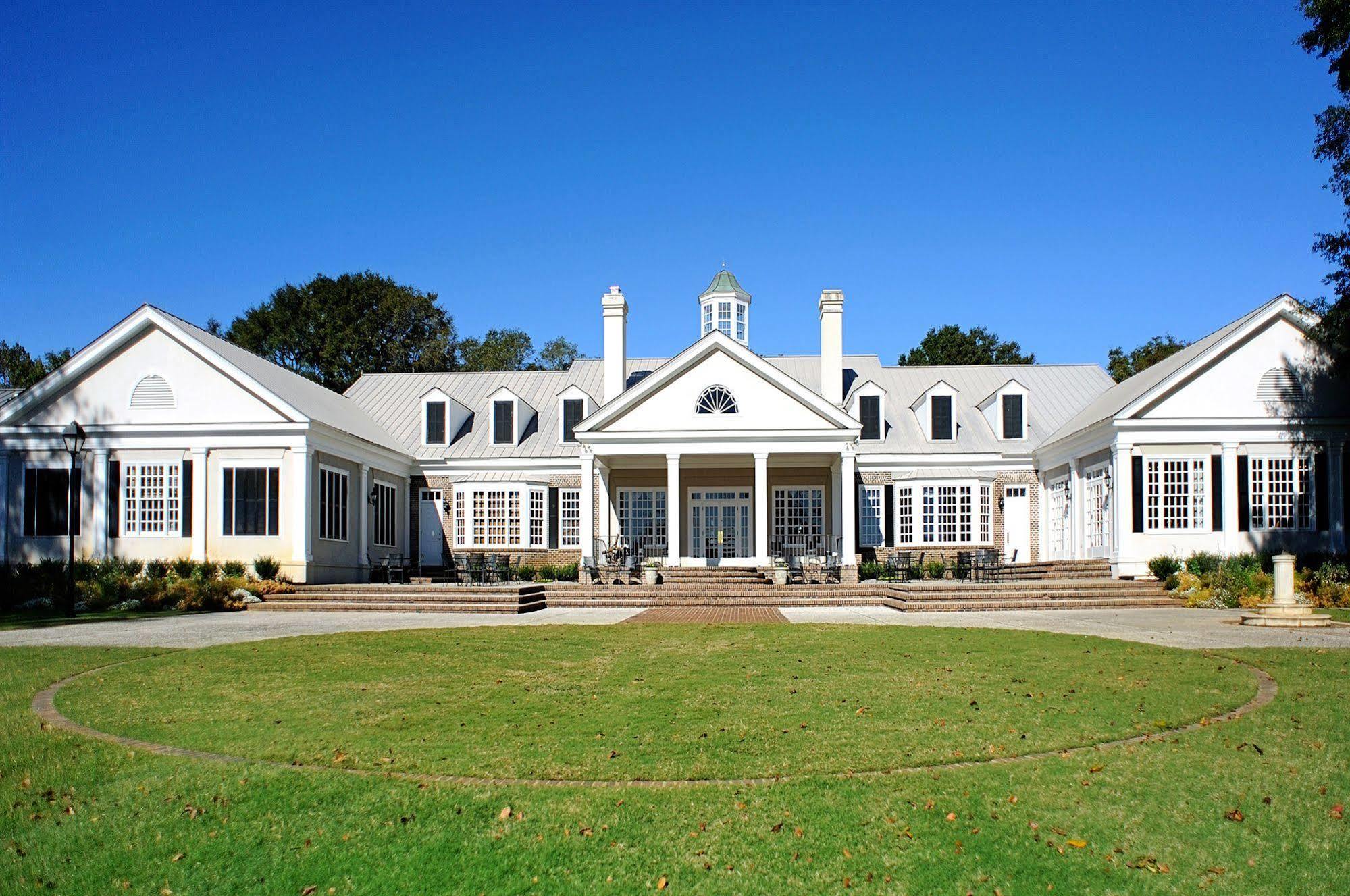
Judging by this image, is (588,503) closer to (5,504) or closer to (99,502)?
(99,502)

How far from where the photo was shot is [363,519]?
1129 inches

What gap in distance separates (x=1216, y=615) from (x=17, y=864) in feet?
65.4

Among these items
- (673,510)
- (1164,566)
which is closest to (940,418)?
(1164,566)

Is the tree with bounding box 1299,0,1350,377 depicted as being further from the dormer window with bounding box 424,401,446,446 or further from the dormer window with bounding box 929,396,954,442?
the dormer window with bounding box 424,401,446,446

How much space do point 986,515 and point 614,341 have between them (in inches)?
508

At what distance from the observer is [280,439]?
25453 millimetres

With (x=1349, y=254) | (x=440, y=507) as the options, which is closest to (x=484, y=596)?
(x=440, y=507)

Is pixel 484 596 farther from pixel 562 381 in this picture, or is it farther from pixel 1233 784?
pixel 1233 784

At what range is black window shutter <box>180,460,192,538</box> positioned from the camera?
25.6 metres

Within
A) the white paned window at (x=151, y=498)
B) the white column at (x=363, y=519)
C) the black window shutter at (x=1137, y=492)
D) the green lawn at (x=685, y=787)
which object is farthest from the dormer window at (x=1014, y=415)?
the white paned window at (x=151, y=498)

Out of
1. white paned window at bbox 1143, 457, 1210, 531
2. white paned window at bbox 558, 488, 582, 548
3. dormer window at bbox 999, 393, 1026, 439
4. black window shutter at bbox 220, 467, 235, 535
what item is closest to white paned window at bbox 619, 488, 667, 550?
white paned window at bbox 558, 488, 582, 548

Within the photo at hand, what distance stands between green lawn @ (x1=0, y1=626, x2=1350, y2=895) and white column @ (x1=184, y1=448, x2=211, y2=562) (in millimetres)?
15209

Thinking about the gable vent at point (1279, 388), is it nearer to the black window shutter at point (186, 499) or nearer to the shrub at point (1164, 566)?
the shrub at point (1164, 566)

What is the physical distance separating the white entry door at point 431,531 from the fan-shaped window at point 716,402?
396 inches
